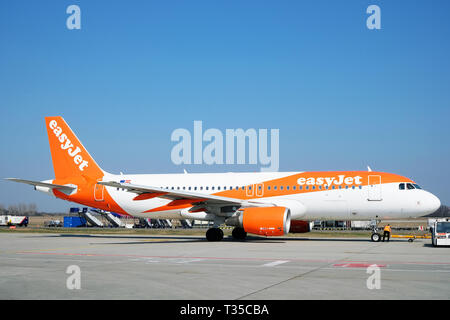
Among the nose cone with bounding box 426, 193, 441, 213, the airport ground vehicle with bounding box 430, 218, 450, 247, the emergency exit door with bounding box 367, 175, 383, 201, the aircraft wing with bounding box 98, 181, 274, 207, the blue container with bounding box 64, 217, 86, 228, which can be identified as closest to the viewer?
the airport ground vehicle with bounding box 430, 218, 450, 247

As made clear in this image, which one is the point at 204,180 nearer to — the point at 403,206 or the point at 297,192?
the point at 297,192

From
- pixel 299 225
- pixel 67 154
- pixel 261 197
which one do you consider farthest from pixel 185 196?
pixel 67 154

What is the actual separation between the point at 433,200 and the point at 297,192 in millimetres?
6965

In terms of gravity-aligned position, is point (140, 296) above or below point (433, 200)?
below

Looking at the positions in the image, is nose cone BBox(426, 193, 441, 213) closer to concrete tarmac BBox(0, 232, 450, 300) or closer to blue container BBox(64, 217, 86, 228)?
concrete tarmac BBox(0, 232, 450, 300)

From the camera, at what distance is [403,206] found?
81.0 feet

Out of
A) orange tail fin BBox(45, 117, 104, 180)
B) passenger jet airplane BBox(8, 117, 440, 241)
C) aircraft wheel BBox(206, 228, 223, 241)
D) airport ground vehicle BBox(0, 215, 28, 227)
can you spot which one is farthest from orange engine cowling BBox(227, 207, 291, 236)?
airport ground vehicle BBox(0, 215, 28, 227)

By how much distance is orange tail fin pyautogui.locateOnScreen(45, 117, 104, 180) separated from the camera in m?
30.7

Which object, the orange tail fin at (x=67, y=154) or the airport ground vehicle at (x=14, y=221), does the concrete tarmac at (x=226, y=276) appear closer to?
the orange tail fin at (x=67, y=154)

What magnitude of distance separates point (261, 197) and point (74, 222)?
43.8 metres

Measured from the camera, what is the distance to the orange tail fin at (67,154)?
101ft

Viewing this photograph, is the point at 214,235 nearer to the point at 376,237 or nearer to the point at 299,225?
the point at 299,225
